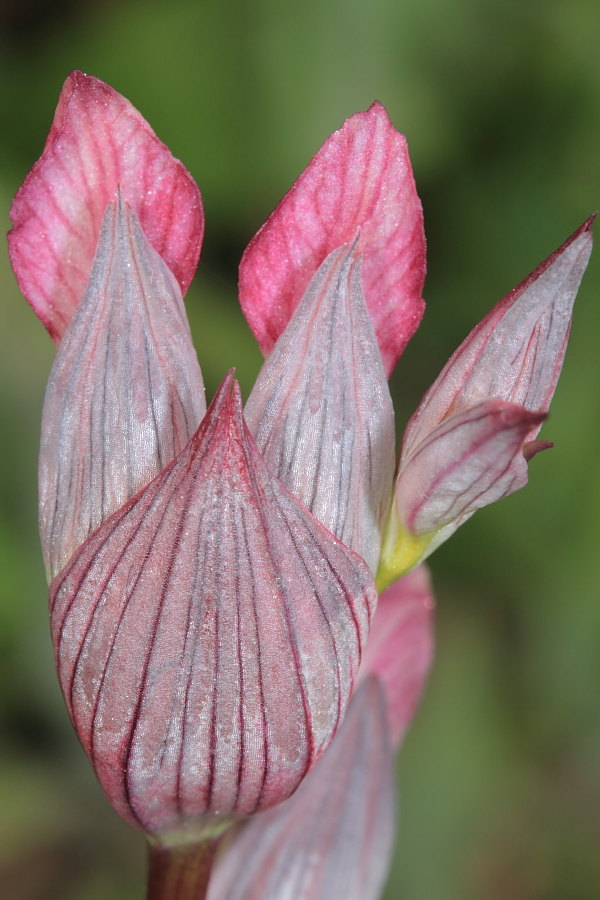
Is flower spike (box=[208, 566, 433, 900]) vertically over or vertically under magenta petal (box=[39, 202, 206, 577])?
under

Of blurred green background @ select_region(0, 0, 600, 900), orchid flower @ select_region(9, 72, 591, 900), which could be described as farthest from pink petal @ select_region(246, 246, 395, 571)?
blurred green background @ select_region(0, 0, 600, 900)

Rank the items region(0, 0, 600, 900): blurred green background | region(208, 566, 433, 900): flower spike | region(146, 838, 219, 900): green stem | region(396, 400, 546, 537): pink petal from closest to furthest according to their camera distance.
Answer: region(396, 400, 546, 537): pink petal
region(146, 838, 219, 900): green stem
region(208, 566, 433, 900): flower spike
region(0, 0, 600, 900): blurred green background

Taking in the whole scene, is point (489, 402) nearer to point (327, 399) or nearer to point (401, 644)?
point (327, 399)

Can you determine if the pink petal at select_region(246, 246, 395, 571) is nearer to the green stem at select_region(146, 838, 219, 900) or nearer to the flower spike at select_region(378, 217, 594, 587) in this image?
the flower spike at select_region(378, 217, 594, 587)

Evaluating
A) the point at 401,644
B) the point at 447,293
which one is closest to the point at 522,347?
the point at 401,644

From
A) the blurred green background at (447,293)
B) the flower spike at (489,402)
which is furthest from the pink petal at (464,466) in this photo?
the blurred green background at (447,293)

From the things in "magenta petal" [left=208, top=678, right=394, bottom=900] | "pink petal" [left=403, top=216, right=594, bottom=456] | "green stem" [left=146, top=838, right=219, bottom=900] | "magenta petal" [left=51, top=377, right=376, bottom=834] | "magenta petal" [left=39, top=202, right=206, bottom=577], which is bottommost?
"magenta petal" [left=208, top=678, right=394, bottom=900]
